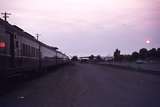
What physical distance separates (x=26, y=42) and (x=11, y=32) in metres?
5.42

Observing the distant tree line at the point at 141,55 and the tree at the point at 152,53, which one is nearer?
the distant tree line at the point at 141,55

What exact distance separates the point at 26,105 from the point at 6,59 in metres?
5.49

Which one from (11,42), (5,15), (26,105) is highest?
(5,15)

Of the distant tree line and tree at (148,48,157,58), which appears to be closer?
the distant tree line

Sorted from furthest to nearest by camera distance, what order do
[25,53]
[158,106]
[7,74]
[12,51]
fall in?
[25,53]
[12,51]
[7,74]
[158,106]

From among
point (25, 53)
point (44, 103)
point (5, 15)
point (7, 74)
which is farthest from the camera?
point (5, 15)

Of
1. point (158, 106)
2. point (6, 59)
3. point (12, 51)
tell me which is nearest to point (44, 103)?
point (158, 106)

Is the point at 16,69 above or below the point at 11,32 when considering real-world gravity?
below

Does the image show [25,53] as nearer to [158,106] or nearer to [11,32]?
[11,32]

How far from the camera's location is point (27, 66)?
957 inches

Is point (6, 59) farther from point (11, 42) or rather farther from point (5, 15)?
point (5, 15)

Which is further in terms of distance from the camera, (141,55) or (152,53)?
(141,55)

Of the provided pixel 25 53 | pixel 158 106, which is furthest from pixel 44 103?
pixel 25 53

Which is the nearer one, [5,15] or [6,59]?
[6,59]
